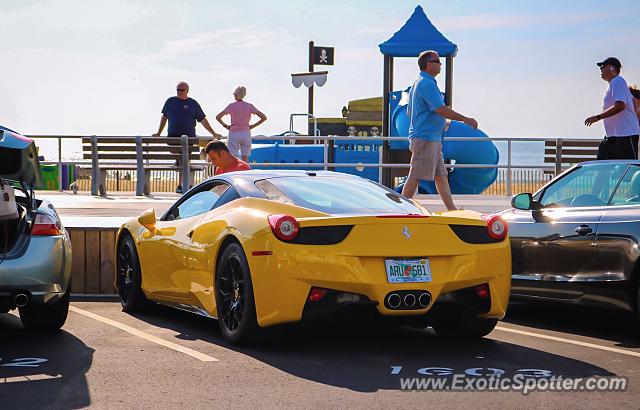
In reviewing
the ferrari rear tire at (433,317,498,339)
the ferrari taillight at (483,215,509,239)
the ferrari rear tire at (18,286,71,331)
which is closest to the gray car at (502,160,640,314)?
the ferrari rear tire at (433,317,498,339)

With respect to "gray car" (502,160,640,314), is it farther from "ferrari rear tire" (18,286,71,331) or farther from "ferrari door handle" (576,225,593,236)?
"ferrari rear tire" (18,286,71,331)

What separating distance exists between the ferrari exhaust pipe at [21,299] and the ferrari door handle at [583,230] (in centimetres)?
401

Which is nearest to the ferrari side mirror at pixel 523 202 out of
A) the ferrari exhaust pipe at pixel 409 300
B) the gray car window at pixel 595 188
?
the gray car window at pixel 595 188

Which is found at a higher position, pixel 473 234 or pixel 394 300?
pixel 473 234

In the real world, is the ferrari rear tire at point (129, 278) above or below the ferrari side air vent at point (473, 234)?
below

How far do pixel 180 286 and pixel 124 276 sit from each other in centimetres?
149

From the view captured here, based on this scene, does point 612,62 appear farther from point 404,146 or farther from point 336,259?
point 404,146

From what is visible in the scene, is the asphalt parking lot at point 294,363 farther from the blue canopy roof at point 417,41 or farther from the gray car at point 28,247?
the blue canopy roof at point 417,41

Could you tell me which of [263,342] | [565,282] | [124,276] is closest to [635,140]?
[565,282]

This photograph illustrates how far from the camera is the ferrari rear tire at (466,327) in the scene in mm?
8242

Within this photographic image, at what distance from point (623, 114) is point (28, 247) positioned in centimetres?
752

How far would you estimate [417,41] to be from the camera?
92.0 feet

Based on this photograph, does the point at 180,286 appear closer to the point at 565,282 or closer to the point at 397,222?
the point at 397,222

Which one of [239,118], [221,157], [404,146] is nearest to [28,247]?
[221,157]
